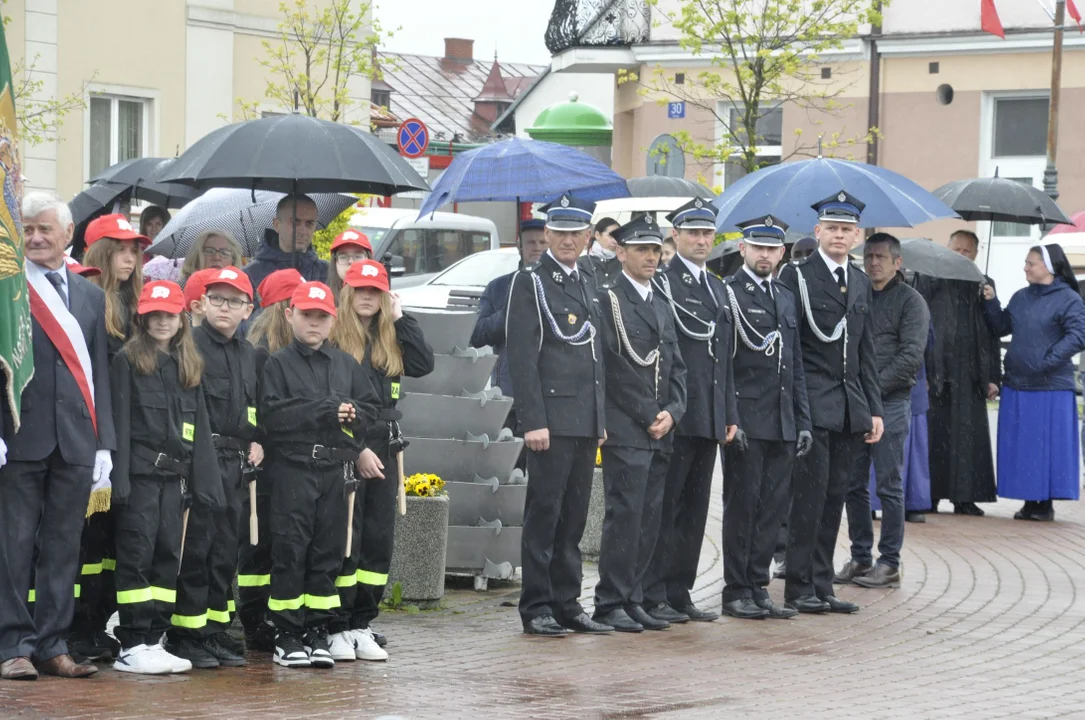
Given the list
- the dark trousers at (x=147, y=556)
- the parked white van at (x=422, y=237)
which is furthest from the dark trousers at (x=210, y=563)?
the parked white van at (x=422, y=237)

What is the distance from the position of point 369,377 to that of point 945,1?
2361 centimetres

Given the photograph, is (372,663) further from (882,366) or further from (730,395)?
(882,366)

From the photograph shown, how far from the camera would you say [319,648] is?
29.0 ft

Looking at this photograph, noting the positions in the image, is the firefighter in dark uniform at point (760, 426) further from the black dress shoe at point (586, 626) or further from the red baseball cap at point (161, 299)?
the red baseball cap at point (161, 299)

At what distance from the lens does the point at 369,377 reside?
922 cm

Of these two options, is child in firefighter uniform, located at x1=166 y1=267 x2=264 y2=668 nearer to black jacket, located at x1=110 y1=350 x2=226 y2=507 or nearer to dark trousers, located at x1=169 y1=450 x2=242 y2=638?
dark trousers, located at x1=169 y1=450 x2=242 y2=638

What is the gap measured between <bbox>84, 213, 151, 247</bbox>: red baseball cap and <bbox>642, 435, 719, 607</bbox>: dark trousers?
335 centimetres

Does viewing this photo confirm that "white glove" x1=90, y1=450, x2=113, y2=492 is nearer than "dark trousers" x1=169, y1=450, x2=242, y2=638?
Yes

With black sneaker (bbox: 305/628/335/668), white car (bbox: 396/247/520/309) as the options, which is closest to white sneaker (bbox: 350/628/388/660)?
black sneaker (bbox: 305/628/335/668)

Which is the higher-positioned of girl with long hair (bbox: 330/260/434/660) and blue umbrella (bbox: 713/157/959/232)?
blue umbrella (bbox: 713/157/959/232)

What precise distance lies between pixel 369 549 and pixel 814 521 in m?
3.09

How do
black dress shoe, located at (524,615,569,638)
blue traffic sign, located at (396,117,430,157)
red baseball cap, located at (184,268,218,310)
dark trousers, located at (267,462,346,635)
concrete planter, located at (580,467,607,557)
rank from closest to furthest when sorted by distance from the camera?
dark trousers, located at (267,462,346,635) < red baseball cap, located at (184,268,218,310) < black dress shoe, located at (524,615,569,638) < concrete planter, located at (580,467,607,557) < blue traffic sign, located at (396,117,430,157)

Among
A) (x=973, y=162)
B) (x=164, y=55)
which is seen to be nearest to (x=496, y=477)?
(x=164, y=55)

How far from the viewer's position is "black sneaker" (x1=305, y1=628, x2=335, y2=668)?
8.74 m
